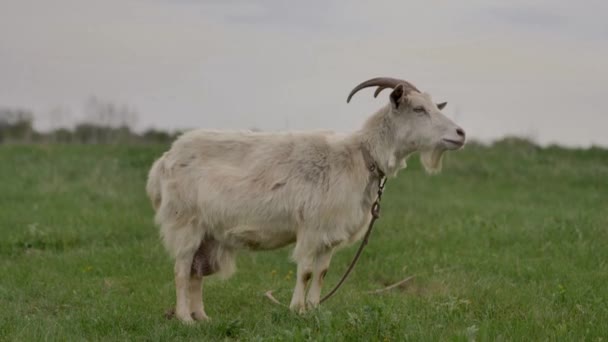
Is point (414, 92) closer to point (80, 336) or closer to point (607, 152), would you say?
point (80, 336)

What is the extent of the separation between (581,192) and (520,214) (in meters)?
3.96

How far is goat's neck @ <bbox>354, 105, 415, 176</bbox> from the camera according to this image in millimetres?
7750

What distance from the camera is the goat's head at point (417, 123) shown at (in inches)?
296

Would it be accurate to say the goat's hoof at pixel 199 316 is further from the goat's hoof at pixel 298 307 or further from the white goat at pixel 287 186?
the goat's hoof at pixel 298 307

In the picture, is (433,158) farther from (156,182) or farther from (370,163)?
(156,182)

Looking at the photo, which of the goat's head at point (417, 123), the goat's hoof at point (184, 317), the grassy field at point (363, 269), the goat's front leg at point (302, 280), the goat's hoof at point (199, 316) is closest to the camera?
→ the grassy field at point (363, 269)

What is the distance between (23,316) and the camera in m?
8.02

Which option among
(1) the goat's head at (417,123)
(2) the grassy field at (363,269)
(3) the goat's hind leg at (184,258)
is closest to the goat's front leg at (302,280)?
(2) the grassy field at (363,269)

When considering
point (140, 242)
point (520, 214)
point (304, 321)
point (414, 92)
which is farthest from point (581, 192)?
point (304, 321)

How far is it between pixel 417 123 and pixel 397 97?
0.92ft

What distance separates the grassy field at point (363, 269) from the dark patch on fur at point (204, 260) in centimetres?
44

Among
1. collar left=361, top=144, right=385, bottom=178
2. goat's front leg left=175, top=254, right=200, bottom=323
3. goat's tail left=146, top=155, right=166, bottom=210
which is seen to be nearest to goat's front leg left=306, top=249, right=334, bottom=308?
collar left=361, top=144, right=385, bottom=178

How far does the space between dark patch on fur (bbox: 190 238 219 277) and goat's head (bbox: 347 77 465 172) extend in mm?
1974

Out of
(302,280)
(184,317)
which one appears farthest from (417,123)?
(184,317)
